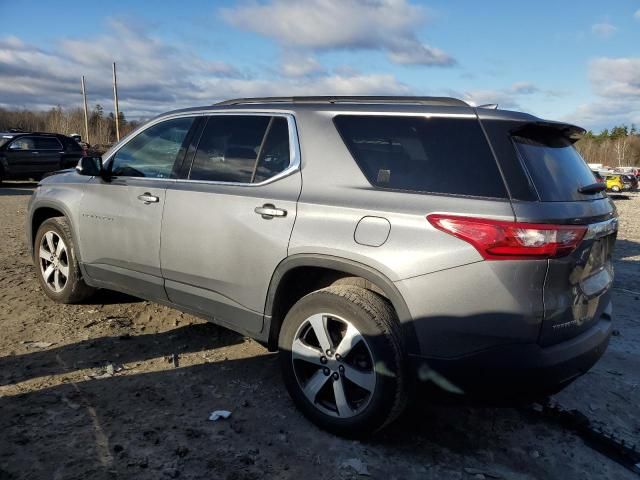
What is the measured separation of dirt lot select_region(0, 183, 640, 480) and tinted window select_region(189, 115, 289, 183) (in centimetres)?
137

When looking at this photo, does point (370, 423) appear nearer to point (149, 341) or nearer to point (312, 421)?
point (312, 421)

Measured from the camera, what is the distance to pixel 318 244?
2949 millimetres

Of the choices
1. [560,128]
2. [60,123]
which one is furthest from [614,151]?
[560,128]

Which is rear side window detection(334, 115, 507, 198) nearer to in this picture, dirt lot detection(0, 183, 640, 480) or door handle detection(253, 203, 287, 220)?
door handle detection(253, 203, 287, 220)

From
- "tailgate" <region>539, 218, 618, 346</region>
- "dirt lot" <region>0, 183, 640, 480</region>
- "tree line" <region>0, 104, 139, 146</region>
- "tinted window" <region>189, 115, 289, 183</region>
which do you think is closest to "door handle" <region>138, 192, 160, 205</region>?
"tinted window" <region>189, 115, 289, 183</region>

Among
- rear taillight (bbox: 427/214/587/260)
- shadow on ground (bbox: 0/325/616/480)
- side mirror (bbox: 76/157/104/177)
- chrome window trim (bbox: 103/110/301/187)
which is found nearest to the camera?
rear taillight (bbox: 427/214/587/260)

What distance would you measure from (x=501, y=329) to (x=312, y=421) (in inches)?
48.7

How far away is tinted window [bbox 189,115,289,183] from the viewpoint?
3.38 m

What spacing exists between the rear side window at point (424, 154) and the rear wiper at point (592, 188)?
59 centimetres

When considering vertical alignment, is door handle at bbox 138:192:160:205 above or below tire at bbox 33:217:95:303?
above

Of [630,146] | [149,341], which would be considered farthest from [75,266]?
[630,146]

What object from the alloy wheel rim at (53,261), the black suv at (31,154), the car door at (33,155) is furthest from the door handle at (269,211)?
the car door at (33,155)

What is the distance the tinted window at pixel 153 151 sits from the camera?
13.2 feet

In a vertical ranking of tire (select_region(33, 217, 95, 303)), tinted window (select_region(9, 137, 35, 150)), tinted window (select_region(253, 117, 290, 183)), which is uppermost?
tinted window (select_region(253, 117, 290, 183))
